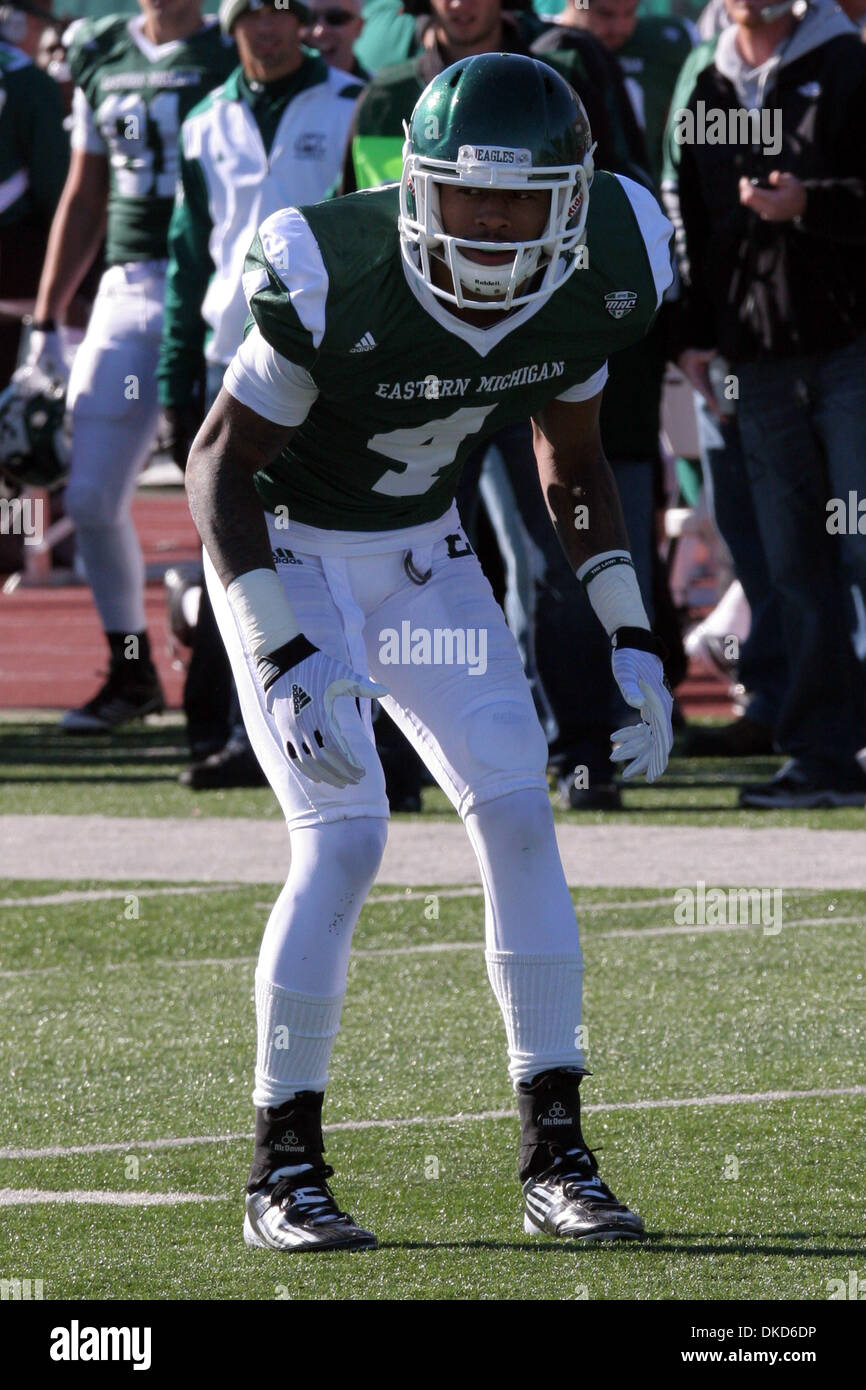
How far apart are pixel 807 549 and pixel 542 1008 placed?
3.95 metres

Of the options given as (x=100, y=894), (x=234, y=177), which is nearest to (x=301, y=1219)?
(x=100, y=894)

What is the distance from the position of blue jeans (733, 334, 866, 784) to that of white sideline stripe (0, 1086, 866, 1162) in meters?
3.06

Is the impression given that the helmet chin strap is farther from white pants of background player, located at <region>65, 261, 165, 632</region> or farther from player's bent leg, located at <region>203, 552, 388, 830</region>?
player's bent leg, located at <region>203, 552, 388, 830</region>

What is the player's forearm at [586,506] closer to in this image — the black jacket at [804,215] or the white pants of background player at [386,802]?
the white pants of background player at [386,802]

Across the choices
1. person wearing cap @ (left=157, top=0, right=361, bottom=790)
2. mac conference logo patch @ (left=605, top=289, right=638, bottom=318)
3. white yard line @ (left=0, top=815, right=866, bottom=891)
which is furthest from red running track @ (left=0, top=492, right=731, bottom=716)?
mac conference logo patch @ (left=605, top=289, right=638, bottom=318)

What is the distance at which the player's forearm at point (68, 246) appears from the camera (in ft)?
31.3

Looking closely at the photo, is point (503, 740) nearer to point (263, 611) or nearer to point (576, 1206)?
point (263, 611)

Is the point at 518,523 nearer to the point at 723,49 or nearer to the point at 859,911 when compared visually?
the point at 723,49

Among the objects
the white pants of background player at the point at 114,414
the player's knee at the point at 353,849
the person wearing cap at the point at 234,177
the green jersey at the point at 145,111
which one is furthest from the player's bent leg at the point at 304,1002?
the green jersey at the point at 145,111

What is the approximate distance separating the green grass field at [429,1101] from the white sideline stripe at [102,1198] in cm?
1

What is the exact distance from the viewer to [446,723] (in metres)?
4.07

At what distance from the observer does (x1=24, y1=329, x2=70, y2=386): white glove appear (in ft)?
30.3

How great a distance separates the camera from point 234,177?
803 cm

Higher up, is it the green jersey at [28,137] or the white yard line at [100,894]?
the green jersey at [28,137]
